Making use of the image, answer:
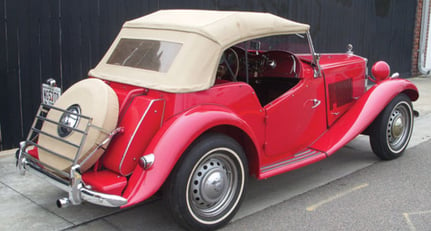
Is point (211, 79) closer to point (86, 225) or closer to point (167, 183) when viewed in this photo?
point (167, 183)

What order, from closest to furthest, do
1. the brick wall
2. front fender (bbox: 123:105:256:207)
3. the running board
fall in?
front fender (bbox: 123:105:256:207)
the running board
the brick wall

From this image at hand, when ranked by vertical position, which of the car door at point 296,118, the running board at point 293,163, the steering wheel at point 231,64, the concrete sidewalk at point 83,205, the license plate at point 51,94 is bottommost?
the concrete sidewalk at point 83,205

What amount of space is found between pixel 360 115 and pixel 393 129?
688 millimetres

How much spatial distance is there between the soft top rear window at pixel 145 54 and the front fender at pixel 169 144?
0.57 metres

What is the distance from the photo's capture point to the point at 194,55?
3811 millimetres

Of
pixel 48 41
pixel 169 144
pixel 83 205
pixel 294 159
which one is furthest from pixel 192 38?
pixel 48 41

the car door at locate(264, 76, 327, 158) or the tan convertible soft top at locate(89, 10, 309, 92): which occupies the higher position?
the tan convertible soft top at locate(89, 10, 309, 92)

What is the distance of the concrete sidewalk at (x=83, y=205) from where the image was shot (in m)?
3.86

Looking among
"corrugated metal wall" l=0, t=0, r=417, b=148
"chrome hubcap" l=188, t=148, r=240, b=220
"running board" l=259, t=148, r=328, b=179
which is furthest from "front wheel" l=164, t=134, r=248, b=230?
"corrugated metal wall" l=0, t=0, r=417, b=148

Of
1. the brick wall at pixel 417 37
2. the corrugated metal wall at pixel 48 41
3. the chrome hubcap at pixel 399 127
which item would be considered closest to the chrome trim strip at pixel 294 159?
the chrome hubcap at pixel 399 127

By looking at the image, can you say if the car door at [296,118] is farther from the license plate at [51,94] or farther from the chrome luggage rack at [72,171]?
the license plate at [51,94]

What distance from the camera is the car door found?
430 centimetres

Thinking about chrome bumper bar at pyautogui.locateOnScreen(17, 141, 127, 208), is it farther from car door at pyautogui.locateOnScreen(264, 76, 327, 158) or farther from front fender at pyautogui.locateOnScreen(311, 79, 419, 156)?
front fender at pyautogui.locateOnScreen(311, 79, 419, 156)

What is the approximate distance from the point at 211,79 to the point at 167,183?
37.4 inches
